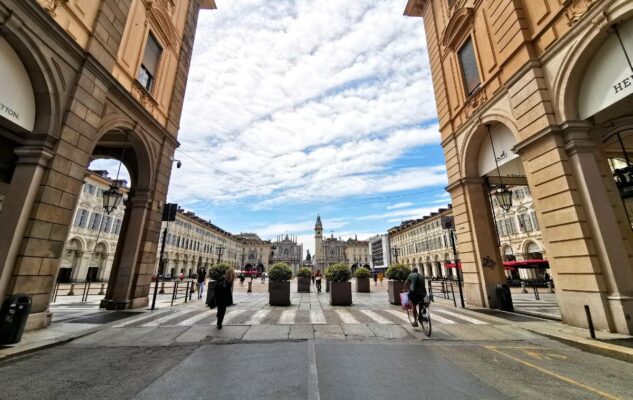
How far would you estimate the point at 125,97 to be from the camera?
10.5m

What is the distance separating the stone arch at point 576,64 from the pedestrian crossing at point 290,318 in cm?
727

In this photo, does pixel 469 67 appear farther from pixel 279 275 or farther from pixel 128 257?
pixel 128 257

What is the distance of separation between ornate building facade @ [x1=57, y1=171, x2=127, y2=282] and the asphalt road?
3577 cm

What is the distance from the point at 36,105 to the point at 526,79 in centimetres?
1554

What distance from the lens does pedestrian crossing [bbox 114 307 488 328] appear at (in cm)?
875

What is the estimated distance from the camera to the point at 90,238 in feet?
122

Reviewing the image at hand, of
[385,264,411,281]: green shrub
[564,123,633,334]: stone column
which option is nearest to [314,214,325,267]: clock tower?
[385,264,411,281]: green shrub

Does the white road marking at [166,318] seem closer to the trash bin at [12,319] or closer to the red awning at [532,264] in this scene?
the trash bin at [12,319]

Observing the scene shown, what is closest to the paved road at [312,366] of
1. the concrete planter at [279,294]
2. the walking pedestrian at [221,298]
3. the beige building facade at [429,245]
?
the walking pedestrian at [221,298]

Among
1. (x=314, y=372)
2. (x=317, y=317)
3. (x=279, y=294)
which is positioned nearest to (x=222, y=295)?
(x=317, y=317)

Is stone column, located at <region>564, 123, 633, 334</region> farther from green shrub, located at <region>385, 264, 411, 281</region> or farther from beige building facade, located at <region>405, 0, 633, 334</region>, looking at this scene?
green shrub, located at <region>385, 264, 411, 281</region>

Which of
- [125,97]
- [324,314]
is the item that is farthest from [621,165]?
[125,97]

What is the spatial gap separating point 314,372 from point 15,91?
10180 mm

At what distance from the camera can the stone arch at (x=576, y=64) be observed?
7.07 metres
